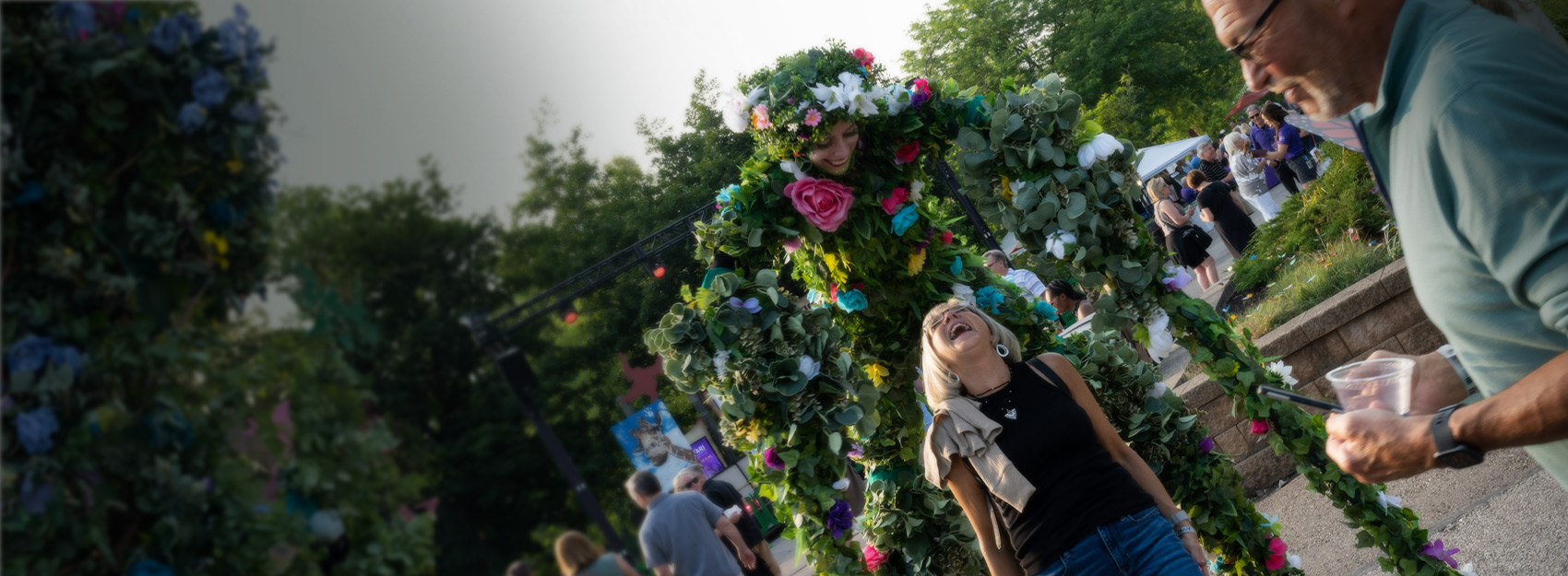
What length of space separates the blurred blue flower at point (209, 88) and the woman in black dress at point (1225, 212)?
9.96m

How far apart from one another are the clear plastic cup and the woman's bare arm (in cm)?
135

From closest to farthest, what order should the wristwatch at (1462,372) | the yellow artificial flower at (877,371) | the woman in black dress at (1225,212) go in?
the wristwatch at (1462,372)
the yellow artificial flower at (877,371)
the woman in black dress at (1225,212)

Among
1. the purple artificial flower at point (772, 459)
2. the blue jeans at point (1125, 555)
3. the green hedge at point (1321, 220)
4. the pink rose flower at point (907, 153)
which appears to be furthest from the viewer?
the green hedge at point (1321, 220)

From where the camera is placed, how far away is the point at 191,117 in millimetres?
1084

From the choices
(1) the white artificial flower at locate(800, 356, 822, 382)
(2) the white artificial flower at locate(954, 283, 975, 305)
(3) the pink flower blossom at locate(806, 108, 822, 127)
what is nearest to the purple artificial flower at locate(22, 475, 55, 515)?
A: (1) the white artificial flower at locate(800, 356, 822, 382)

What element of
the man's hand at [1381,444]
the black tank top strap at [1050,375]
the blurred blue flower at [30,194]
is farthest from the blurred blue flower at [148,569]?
the black tank top strap at [1050,375]

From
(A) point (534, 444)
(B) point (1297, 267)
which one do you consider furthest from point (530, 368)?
(B) point (1297, 267)

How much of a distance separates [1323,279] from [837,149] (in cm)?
414

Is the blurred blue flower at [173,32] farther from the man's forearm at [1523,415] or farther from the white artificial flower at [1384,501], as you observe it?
the white artificial flower at [1384,501]

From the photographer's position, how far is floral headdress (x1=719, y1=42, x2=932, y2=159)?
369 cm

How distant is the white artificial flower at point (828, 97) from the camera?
368cm

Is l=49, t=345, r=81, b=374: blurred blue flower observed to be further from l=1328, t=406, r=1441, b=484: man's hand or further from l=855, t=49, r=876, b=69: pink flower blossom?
→ l=855, t=49, r=876, b=69: pink flower blossom

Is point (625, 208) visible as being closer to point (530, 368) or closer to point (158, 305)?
point (530, 368)

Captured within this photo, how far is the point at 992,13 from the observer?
2530 centimetres
